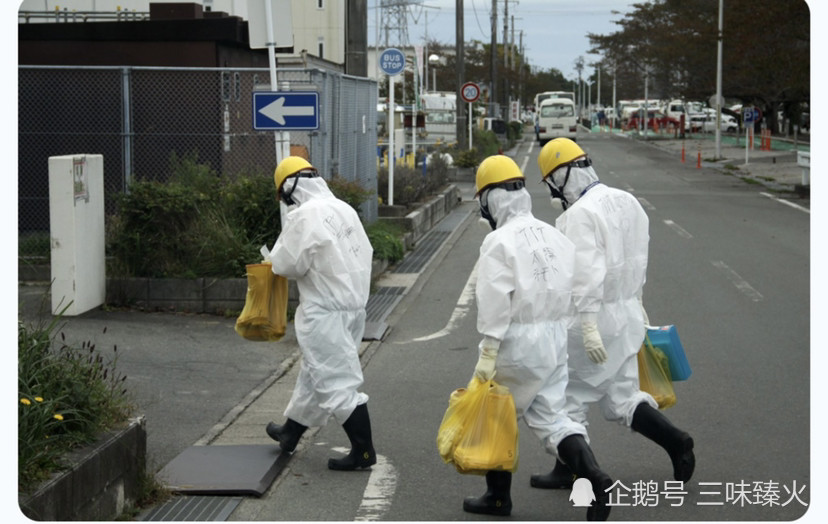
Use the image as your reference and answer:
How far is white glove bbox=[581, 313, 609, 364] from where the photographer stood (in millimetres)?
5855

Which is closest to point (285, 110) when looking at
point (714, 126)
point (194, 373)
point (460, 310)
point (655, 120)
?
point (194, 373)

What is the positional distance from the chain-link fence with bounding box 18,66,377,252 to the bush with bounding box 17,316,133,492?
9.68 metres

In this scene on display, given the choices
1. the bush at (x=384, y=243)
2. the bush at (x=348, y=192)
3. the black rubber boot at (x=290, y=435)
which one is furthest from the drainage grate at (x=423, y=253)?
the black rubber boot at (x=290, y=435)

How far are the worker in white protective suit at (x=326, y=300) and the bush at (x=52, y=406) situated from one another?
112 centimetres

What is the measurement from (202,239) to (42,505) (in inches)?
291

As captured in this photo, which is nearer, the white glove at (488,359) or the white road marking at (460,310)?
the white glove at (488,359)

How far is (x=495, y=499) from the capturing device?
578 centimetres

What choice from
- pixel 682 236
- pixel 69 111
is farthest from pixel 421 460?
pixel 682 236

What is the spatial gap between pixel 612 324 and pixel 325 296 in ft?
5.56

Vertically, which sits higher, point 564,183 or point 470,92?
point 470,92

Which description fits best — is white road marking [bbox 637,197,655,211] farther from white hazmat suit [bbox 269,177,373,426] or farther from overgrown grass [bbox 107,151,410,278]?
white hazmat suit [bbox 269,177,373,426]

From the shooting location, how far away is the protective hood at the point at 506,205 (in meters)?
5.75

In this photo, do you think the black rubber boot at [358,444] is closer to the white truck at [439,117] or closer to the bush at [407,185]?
the bush at [407,185]

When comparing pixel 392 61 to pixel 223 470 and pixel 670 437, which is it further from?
pixel 670 437
